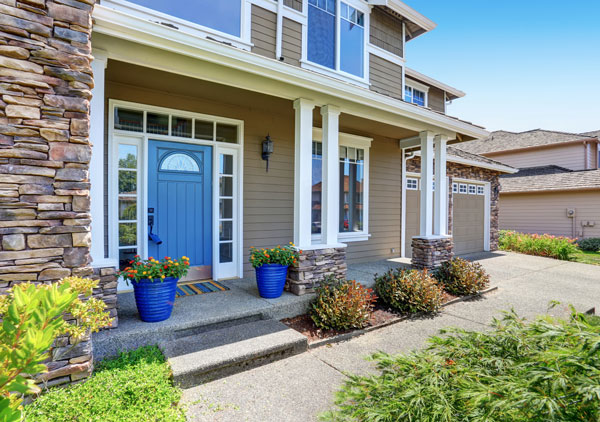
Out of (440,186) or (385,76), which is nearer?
(440,186)

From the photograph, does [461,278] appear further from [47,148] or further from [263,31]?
[47,148]

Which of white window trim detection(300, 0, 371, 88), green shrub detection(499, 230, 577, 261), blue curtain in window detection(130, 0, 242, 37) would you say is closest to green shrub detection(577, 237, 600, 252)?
green shrub detection(499, 230, 577, 261)

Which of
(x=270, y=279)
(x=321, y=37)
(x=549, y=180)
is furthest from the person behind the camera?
(x=549, y=180)

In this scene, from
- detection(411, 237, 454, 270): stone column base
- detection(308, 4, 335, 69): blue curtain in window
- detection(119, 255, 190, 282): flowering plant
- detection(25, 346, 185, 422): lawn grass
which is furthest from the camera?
detection(411, 237, 454, 270): stone column base

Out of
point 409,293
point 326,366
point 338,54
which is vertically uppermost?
point 338,54

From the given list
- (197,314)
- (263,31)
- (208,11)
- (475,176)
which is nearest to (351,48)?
(263,31)

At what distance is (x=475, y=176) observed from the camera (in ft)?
31.3

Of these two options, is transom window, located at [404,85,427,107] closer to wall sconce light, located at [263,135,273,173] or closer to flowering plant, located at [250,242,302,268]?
wall sconce light, located at [263,135,273,173]

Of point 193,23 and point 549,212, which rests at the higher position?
point 193,23

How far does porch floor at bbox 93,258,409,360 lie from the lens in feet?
→ 9.22

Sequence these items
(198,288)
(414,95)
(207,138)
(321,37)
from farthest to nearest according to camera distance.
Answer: (414,95) < (321,37) < (207,138) < (198,288)

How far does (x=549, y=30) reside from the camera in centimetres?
736

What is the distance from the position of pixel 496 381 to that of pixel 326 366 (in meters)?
1.60

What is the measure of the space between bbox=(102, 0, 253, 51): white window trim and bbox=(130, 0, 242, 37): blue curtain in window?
0.05 meters
